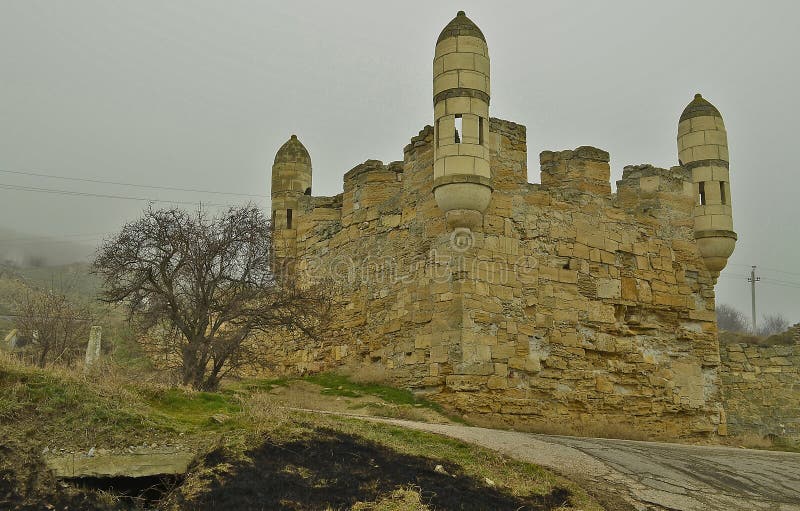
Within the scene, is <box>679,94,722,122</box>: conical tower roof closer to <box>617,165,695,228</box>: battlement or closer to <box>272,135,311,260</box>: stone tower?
<box>617,165,695,228</box>: battlement

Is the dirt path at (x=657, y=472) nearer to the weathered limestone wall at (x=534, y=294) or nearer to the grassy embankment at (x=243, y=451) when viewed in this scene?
the grassy embankment at (x=243, y=451)

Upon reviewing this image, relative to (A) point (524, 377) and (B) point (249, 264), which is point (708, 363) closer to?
(A) point (524, 377)

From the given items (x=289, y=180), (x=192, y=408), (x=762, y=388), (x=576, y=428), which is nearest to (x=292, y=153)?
(x=289, y=180)

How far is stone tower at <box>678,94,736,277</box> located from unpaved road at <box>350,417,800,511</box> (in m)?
6.86

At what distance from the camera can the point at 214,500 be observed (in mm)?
7445

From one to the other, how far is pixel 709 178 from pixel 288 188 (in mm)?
10741

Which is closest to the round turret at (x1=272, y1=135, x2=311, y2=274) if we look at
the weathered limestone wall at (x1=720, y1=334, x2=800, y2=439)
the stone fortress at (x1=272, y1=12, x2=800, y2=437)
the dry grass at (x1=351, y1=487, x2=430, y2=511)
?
the stone fortress at (x1=272, y1=12, x2=800, y2=437)

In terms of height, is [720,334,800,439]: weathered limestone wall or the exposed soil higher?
[720,334,800,439]: weathered limestone wall

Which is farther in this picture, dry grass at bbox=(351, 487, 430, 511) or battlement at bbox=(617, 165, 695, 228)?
battlement at bbox=(617, 165, 695, 228)

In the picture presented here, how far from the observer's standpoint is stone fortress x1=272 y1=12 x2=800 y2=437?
585 inches

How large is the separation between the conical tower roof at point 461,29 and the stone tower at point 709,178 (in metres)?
6.32

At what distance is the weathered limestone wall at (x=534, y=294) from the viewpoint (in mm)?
14852

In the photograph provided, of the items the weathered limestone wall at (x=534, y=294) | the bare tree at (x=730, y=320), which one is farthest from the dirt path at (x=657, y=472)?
the bare tree at (x=730, y=320)

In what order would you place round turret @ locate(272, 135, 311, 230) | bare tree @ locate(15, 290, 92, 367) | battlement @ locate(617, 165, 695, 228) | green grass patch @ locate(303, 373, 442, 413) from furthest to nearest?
round turret @ locate(272, 135, 311, 230)
bare tree @ locate(15, 290, 92, 367)
battlement @ locate(617, 165, 695, 228)
green grass patch @ locate(303, 373, 442, 413)
